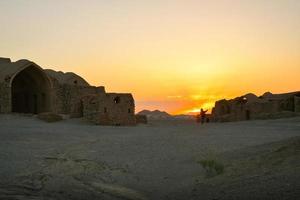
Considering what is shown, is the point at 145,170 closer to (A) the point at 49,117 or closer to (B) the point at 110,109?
(A) the point at 49,117

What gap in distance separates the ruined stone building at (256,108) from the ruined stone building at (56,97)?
12.3 m

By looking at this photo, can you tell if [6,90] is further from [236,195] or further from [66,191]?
[236,195]

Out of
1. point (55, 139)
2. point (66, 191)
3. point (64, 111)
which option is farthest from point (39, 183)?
point (64, 111)

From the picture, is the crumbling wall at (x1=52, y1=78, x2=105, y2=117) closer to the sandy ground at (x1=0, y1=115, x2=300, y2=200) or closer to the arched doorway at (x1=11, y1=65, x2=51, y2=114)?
the arched doorway at (x1=11, y1=65, x2=51, y2=114)

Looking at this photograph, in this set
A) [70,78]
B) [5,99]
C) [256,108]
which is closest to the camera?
[5,99]

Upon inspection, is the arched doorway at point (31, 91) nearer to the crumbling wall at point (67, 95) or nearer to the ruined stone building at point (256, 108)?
the crumbling wall at point (67, 95)

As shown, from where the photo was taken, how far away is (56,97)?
129 feet

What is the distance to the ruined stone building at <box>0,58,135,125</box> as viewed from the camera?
110ft

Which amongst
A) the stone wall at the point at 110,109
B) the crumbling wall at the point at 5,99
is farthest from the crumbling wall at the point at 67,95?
the stone wall at the point at 110,109

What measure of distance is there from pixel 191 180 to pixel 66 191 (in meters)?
2.94

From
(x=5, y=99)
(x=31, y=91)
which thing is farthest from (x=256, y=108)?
(x=5, y=99)

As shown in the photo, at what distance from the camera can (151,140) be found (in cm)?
1986

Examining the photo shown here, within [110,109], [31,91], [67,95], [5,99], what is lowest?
[110,109]

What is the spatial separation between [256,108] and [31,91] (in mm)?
19577
